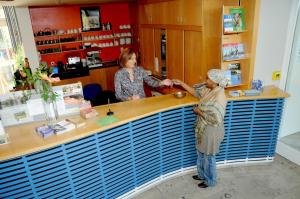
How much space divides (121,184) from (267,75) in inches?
110

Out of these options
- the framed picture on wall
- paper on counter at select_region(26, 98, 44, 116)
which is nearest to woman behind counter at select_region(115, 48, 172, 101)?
paper on counter at select_region(26, 98, 44, 116)

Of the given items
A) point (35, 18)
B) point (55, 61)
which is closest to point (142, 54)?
point (55, 61)

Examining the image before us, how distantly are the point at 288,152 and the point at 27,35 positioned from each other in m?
6.29

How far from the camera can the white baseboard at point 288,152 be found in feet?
12.7

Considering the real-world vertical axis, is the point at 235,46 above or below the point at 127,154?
above

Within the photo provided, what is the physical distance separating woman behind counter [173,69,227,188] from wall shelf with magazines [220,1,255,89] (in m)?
0.68

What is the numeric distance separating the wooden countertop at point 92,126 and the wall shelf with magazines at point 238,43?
400mm

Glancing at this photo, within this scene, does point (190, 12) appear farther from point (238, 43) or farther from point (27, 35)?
point (27, 35)

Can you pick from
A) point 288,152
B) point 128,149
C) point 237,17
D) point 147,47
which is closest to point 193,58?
point 237,17

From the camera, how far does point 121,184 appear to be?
3.15 m

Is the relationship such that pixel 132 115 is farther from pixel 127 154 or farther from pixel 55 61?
pixel 55 61

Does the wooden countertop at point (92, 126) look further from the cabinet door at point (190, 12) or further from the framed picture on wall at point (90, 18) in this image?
the framed picture on wall at point (90, 18)

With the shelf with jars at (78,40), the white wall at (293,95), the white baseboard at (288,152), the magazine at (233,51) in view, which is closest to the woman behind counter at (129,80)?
the magazine at (233,51)

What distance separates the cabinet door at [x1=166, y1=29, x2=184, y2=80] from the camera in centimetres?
416
